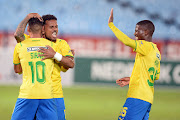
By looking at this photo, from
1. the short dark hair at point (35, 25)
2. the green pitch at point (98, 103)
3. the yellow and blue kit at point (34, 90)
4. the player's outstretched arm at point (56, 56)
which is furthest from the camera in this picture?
the green pitch at point (98, 103)

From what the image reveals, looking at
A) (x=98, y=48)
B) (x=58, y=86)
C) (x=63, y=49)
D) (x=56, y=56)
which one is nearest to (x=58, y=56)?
(x=56, y=56)

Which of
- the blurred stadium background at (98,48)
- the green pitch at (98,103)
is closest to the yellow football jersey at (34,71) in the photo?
the green pitch at (98,103)

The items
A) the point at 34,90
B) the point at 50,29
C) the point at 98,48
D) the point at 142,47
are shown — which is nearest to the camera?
the point at 34,90

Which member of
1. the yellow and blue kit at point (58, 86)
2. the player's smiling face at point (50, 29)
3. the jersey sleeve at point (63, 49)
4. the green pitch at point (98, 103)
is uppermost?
the player's smiling face at point (50, 29)

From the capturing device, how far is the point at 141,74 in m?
4.28

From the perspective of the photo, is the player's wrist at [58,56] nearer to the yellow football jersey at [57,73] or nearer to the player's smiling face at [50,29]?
the yellow football jersey at [57,73]

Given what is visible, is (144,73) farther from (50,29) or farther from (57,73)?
(50,29)

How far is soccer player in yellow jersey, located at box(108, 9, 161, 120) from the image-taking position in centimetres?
413

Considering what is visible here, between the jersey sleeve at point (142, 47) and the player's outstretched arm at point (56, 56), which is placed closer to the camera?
the player's outstretched arm at point (56, 56)

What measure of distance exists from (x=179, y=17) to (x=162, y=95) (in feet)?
19.9

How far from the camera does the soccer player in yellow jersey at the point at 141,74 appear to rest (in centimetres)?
413

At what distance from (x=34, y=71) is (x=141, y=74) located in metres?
1.45

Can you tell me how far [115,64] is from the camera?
1384cm

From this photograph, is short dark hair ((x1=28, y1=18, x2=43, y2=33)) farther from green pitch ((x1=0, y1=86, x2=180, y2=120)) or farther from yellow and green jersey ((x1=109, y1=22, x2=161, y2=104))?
green pitch ((x1=0, y1=86, x2=180, y2=120))
